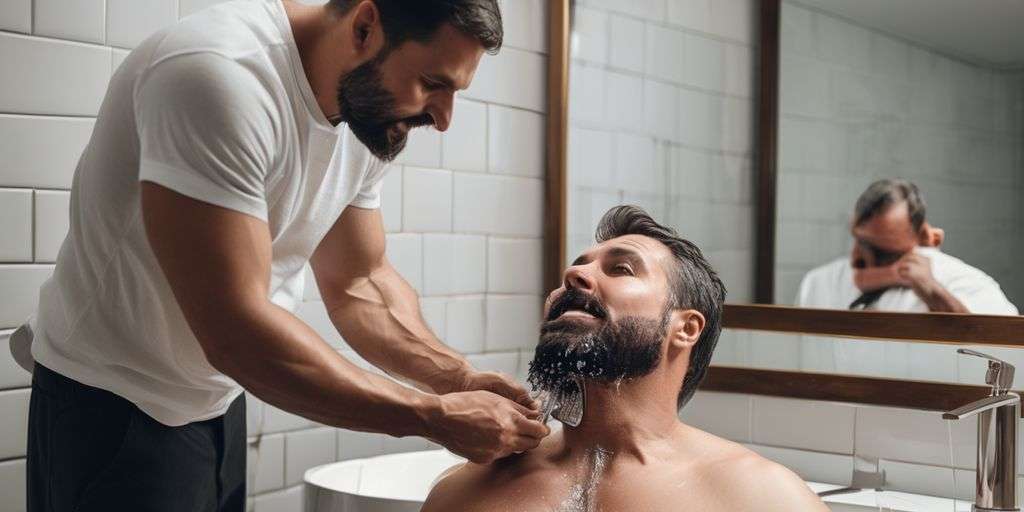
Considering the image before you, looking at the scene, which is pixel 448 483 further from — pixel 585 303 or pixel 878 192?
pixel 878 192

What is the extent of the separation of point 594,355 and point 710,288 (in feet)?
0.82

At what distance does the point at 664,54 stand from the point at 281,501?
1291mm

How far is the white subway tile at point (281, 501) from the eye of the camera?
2266 mm

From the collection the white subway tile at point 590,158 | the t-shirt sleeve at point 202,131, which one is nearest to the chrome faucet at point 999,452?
the white subway tile at point 590,158

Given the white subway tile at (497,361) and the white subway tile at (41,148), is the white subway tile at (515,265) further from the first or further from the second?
the white subway tile at (41,148)

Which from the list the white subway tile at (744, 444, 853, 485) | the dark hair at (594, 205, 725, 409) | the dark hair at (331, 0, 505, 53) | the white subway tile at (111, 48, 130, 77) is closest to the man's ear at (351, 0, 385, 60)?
the dark hair at (331, 0, 505, 53)

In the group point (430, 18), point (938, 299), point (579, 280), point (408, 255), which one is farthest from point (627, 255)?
point (408, 255)

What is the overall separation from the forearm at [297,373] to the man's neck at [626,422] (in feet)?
1.37

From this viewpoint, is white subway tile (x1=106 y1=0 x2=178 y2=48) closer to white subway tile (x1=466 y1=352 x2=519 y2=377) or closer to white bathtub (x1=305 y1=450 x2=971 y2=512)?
white bathtub (x1=305 y1=450 x2=971 y2=512)

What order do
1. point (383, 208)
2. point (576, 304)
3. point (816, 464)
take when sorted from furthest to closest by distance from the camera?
point (383, 208), point (816, 464), point (576, 304)

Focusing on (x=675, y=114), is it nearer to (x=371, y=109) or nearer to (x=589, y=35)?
(x=589, y=35)

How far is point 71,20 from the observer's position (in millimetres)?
1907

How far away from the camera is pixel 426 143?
8.33 feet

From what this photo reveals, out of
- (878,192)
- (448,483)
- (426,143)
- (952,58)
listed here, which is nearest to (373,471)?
(448,483)
